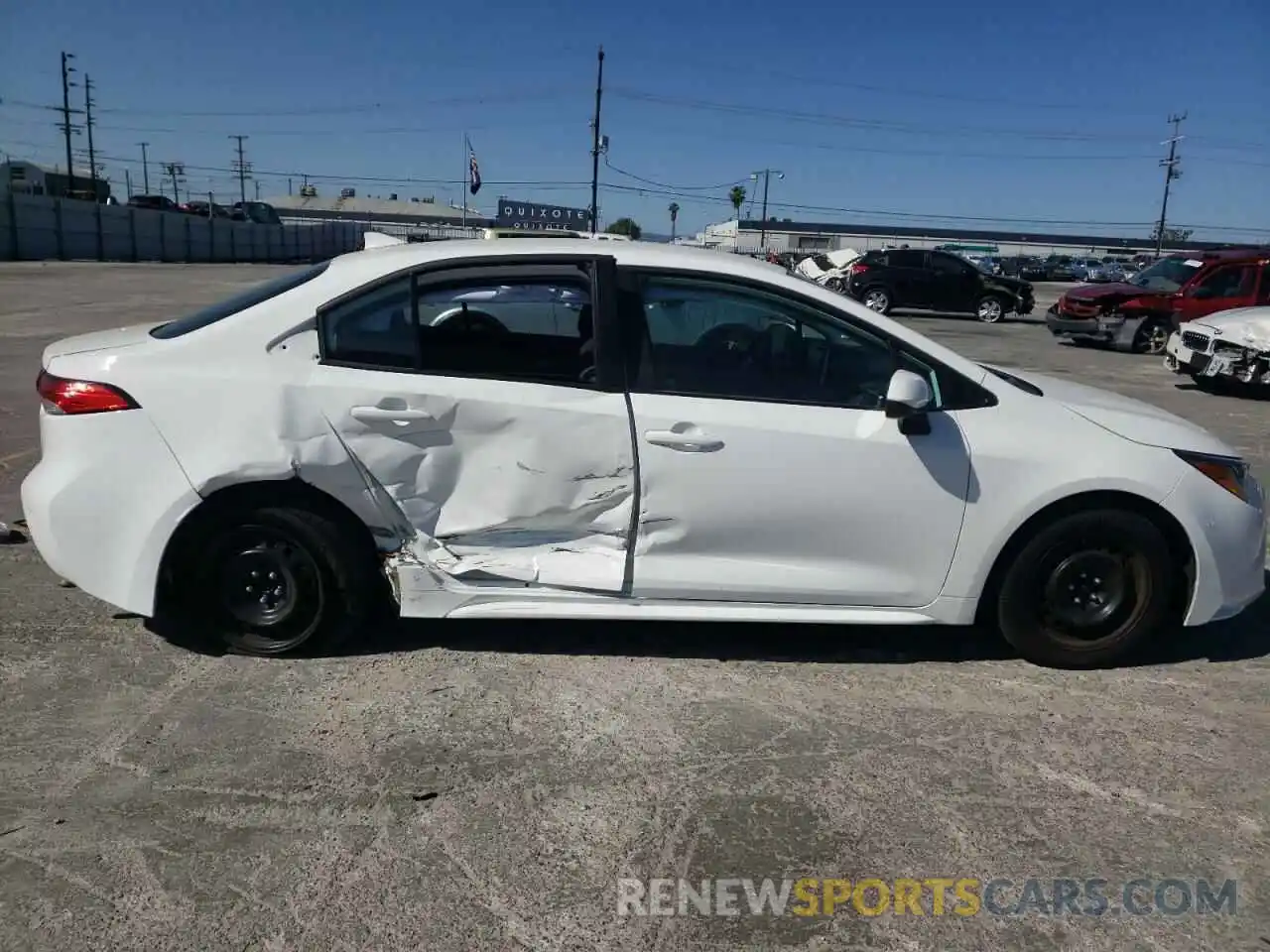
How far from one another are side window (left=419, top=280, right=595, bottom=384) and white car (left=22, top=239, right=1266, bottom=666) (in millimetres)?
11

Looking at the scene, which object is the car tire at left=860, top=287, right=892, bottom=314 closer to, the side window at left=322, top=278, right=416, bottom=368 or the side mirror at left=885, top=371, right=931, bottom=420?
the side mirror at left=885, top=371, right=931, bottom=420

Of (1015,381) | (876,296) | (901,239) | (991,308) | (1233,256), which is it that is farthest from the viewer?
(901,239)

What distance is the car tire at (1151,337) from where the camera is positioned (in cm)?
1755

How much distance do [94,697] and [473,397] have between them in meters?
1.74

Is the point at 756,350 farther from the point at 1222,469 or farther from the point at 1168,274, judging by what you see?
the point at 1168,274

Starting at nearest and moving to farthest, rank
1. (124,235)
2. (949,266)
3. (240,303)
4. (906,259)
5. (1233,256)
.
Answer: (240,303) → (1233,256) → (906,259) → (949,266) → (124,235)

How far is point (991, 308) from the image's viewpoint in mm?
25359

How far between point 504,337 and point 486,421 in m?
0.35

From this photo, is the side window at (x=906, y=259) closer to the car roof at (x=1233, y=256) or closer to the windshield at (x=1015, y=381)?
the car roof at (x=1233, y=256)

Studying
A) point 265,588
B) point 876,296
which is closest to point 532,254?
point 265,588

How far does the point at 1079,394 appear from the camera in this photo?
13.9 ft

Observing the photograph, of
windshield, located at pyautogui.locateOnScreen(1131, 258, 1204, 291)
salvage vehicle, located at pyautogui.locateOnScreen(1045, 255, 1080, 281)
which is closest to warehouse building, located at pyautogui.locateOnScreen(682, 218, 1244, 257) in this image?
salvage vehicle, located at pyautogui.locateOnScreen(1045, 255, 1080, 281)
